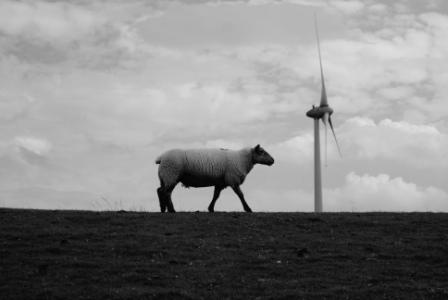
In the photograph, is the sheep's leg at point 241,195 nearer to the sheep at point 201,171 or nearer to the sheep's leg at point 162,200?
the sheep at point 201,171

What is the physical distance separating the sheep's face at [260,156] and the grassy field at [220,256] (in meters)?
4.42

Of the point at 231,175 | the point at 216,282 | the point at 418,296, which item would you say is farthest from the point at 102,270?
the point at 231,175

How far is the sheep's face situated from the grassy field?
4.42m

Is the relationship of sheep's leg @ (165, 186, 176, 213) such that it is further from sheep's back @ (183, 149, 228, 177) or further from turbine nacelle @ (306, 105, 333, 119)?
turbine nacelle @ (306, 105, 333, 119)

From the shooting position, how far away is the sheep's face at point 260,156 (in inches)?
1128

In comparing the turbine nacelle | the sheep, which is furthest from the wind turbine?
the sheep

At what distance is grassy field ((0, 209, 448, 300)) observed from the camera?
625 inches

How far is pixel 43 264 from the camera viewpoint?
17.6m

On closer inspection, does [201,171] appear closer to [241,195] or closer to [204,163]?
[204,163]

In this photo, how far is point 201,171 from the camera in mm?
26422

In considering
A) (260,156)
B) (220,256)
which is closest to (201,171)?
(260,156)

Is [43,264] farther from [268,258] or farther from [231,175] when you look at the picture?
[231,175]

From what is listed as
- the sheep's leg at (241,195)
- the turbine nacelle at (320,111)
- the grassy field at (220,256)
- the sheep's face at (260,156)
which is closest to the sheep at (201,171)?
the sheep's leg at (241,195)

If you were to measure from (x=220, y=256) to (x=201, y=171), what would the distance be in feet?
26.3
